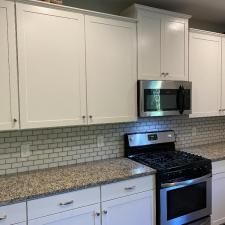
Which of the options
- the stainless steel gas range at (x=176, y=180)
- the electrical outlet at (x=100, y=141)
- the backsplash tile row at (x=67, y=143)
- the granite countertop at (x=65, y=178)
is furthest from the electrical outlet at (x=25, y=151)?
the stainless steel gas range at (x=176, y=180)

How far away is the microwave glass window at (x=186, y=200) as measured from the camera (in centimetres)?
229

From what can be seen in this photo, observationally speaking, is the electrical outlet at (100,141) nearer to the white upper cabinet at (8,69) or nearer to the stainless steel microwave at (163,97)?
the stainless steel microwave at (163,97)

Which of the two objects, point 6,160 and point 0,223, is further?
point 6,160

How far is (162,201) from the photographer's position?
2.21 meters

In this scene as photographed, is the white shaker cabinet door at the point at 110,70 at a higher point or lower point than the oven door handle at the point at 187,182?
higher

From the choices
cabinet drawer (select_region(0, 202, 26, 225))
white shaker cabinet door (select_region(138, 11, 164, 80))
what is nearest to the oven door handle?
white shaker cabinet door (select_region(138, 11, 164, 80))

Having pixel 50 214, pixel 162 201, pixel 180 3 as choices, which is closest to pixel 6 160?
pixel 50 214

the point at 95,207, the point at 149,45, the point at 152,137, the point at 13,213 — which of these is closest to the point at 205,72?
the point at 149,45

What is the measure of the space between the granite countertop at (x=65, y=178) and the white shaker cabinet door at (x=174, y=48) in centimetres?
111

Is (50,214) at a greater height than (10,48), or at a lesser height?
lesser

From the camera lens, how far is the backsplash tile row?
214 cm

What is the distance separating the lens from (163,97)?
256 cm

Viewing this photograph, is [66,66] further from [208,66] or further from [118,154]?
[208,66]

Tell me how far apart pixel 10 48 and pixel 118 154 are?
1.56m
